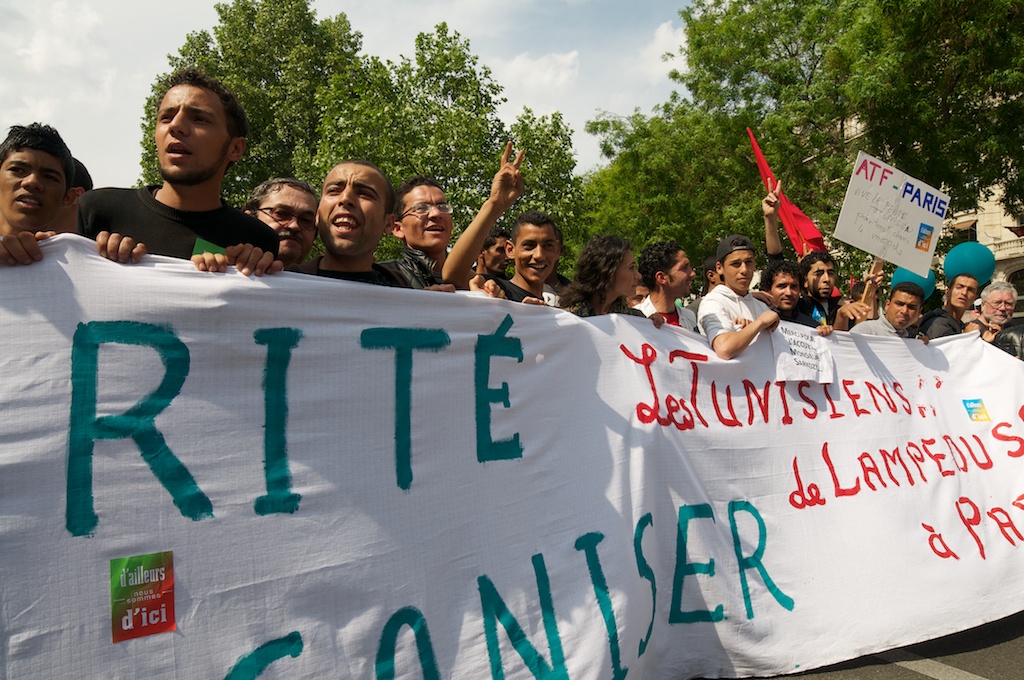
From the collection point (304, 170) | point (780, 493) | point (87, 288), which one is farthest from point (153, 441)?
point (304, 170)

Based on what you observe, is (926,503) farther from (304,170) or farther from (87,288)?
(304,170)

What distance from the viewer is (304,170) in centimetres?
2198

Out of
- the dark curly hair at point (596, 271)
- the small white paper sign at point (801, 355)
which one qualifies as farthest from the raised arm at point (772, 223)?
the dark curly hair at point (596, 271)

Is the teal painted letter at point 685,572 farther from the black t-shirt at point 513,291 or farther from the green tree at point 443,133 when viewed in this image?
the green tree at point 443,133

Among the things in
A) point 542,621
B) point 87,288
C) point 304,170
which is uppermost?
point 304,170

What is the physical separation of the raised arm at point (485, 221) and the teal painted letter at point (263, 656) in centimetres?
150

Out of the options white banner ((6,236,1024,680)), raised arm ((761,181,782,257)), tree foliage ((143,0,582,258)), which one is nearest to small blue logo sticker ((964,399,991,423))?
white banner ((6,236,1024,680))

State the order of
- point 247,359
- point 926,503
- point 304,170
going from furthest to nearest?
point 304,170
point 926,503
point 247,359

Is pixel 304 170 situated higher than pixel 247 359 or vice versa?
pixel 304 170

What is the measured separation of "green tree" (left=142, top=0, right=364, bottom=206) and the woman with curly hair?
80.2ft

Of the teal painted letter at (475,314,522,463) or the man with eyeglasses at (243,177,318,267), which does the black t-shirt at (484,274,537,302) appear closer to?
the teal painted letter at (475,314,522,463)

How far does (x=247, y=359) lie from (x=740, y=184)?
15500mm

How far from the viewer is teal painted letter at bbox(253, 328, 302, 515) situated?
2.24m

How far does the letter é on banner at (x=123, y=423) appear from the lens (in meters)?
2.00
